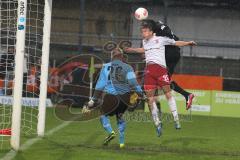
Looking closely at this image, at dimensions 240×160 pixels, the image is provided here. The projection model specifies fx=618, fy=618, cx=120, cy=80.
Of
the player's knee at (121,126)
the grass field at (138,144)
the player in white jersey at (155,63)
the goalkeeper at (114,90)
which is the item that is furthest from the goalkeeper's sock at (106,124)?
the player in white jersey at (155,63)

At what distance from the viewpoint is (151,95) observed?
12391 mm

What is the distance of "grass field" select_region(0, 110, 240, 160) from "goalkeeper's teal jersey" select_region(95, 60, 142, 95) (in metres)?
1.06

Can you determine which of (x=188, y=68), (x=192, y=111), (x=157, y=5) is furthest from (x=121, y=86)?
(x=157, y=5)

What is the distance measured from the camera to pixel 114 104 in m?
11.5

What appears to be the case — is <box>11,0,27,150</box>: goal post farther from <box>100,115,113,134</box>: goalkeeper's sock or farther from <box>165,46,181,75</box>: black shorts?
<box>165,46,181,75</box>: black shorts

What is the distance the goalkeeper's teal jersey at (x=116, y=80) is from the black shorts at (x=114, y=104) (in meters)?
0.09

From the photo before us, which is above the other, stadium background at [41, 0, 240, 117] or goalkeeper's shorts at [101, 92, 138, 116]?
stadium background at [41, 0, 240, 117]

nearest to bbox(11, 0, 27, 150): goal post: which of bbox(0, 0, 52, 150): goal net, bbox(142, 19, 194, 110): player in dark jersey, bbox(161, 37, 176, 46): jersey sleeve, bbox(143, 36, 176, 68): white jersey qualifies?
bbox(0, 0, 52, 150): goal net

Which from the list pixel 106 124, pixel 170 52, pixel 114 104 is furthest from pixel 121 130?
pixel 170 52

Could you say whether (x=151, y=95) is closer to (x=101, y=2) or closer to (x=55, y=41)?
(x=55, y=41)

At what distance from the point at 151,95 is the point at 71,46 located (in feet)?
60.7

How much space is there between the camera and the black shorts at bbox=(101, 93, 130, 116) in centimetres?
1149

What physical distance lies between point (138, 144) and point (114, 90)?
1.30 metres

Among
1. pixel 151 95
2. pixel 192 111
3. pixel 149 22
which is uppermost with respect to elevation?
pixel 149 22
